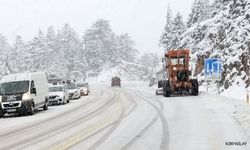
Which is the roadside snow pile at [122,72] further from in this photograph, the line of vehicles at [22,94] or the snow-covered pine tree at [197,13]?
the line of vehicles at [22,94]

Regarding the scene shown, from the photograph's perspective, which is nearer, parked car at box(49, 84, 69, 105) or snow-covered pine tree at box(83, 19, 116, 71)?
parked car at box(49, 84, 69, 105)

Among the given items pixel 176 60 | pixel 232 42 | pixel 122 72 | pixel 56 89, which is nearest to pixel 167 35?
pixel 122 72

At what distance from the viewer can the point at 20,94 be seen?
27.7m

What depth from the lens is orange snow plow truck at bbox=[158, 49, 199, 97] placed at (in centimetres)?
3956

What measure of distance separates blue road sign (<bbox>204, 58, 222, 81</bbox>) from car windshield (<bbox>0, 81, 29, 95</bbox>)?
1188cm

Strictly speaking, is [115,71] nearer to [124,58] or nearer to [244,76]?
[124,58]

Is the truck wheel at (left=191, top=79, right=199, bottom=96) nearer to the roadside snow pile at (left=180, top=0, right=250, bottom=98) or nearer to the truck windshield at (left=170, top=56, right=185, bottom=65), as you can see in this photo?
the truck windshield at (left=170, top=56, right=185, bottom=65)

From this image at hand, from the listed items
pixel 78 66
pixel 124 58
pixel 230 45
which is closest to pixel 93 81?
pixel 78 66

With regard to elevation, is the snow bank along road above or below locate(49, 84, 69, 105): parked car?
below

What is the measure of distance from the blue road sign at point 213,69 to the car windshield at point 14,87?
1188cm

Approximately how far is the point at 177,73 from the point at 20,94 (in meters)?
15.7

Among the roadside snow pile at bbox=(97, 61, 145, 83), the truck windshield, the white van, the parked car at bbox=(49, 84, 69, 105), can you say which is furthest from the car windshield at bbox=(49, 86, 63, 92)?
the roadside snow pile at bbox=(97, 61, 145, 83)

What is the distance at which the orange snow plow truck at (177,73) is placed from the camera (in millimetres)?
39562

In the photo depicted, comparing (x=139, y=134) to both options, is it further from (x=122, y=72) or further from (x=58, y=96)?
(x=122, y=72)
